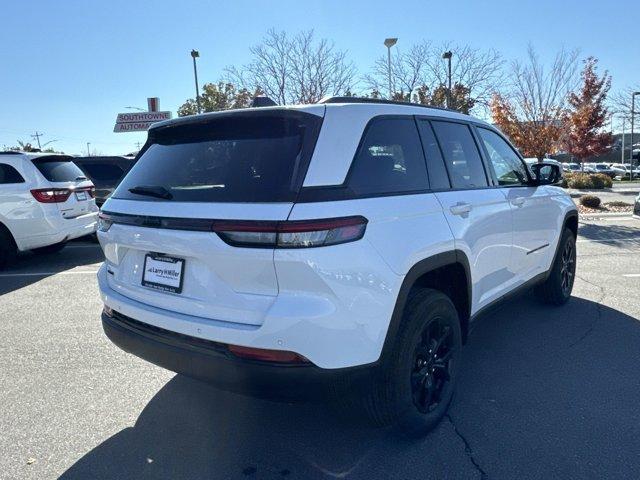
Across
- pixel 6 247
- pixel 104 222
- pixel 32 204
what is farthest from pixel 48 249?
pixel 104 222

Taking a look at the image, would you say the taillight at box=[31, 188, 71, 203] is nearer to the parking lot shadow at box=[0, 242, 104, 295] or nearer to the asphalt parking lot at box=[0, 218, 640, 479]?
the parking lot shadow at box=[0, 242, 104, 295]

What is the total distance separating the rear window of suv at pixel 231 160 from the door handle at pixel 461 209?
1092 mm

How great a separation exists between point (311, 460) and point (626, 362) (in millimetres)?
2667

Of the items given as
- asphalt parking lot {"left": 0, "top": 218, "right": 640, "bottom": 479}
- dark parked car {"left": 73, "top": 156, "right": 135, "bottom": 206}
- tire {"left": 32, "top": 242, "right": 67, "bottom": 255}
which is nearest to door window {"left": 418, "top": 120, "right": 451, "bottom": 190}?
asphalt parking lot {"left": 0, "top": 218, "right": 640, "bottom": 479}

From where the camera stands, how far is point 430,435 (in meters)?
2.91

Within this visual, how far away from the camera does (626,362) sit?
3838 millimetres

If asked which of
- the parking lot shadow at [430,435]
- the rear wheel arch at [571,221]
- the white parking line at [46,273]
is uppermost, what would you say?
the rear wheel arch at [571,221]

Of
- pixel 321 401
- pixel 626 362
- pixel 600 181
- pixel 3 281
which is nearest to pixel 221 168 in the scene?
pixel 321 401

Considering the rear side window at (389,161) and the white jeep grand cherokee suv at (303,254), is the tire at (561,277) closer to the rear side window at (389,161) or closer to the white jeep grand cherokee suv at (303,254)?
the white jeep grand cherokee suv at (303,254)

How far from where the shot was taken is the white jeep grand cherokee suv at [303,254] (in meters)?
2.22

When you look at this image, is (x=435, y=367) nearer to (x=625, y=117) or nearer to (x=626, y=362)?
(x=626, y=362)

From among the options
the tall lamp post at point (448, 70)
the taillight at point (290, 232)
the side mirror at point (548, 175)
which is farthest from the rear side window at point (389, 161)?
the tall lamp post at point (448, 70)

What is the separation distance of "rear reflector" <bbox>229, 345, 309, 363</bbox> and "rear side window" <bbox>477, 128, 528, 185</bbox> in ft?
8.03

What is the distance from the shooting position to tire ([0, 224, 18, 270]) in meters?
7.48
